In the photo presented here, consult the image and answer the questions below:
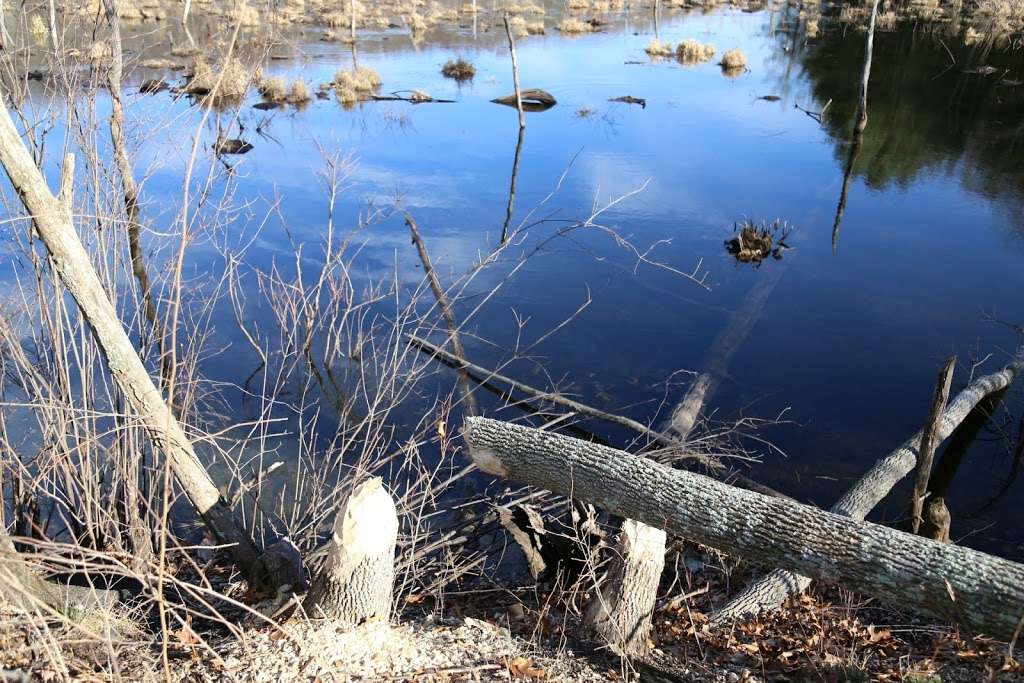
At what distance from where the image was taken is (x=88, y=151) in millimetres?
4875

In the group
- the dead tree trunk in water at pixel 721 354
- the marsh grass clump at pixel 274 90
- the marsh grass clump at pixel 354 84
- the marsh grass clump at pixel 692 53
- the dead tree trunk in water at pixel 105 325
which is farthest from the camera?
the marsh grass clump at pixel 692 53

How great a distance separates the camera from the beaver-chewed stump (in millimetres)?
12016

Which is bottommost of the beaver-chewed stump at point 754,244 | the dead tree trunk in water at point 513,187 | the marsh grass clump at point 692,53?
the beaver-chewed stump at point 754,244

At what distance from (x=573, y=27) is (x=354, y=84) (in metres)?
15.3

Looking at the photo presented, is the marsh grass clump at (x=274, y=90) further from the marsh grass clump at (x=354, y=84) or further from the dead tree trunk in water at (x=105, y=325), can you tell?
the dead tree trunk in water at (x=105, y=325)

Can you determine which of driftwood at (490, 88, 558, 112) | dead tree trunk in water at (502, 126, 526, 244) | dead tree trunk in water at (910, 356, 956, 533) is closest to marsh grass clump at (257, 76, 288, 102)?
driftwood at (490, 88, 558, 112)

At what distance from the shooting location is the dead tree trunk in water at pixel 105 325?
355 cm

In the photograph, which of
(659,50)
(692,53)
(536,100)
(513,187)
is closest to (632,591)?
(513,187)

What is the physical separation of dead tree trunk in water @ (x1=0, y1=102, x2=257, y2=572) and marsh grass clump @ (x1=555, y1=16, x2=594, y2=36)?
3239 centimetres

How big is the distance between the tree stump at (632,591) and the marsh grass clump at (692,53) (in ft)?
84.3

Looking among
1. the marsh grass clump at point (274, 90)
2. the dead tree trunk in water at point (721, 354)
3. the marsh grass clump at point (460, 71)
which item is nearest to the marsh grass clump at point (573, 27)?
the marsh grass clump at point (460, 71)

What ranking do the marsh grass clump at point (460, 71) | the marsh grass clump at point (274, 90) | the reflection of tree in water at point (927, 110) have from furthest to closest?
the marsh grass clump at point (460, 71) < the marsh grass clump at point (274, 90) < the reflection of tree in water at point (927, 110)

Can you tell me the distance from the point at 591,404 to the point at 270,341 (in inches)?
154

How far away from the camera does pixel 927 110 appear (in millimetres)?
20109
